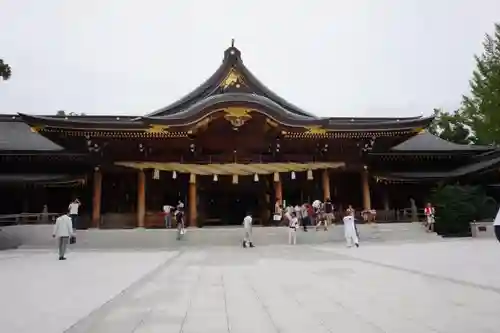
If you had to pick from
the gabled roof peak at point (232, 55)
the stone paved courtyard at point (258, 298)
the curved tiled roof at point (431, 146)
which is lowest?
the stone paved courtyard at point (258, 298)

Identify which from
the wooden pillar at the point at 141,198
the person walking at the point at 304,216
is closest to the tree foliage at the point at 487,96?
the person walking at the point at 304,216

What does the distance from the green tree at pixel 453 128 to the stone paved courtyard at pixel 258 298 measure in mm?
36296

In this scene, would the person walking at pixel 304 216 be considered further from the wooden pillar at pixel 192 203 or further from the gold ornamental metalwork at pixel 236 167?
the wooden pillar at pixel 192 203

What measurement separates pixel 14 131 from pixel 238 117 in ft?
52.7

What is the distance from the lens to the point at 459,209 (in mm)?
20984

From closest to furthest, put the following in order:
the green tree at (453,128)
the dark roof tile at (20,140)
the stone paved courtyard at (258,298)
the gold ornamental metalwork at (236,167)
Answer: the stone paved courtyard at (258,298) → the gold ornamental metalwork at (236,167) → the dark roof tile at (20,140) → the green tree at (453,128)

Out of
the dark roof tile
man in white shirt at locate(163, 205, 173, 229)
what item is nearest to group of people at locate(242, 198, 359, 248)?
man in white shirt at locate(163, 205, 173, 229)

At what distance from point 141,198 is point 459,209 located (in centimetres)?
1661

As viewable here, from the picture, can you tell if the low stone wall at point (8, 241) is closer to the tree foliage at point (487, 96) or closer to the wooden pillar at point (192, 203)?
the wooden pillar at point (192, 203)

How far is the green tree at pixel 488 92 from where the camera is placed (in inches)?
1073

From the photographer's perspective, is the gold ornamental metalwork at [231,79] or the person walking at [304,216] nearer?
the person walking at [304,216]

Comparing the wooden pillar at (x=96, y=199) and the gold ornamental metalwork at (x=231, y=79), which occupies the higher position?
the gold ornamental metalwork at (x=231, y=79)

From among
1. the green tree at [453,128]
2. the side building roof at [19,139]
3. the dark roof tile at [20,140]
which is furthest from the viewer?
the green tree at [453,128]

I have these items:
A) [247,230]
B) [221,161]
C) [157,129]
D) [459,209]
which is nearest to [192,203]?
[221,161]
